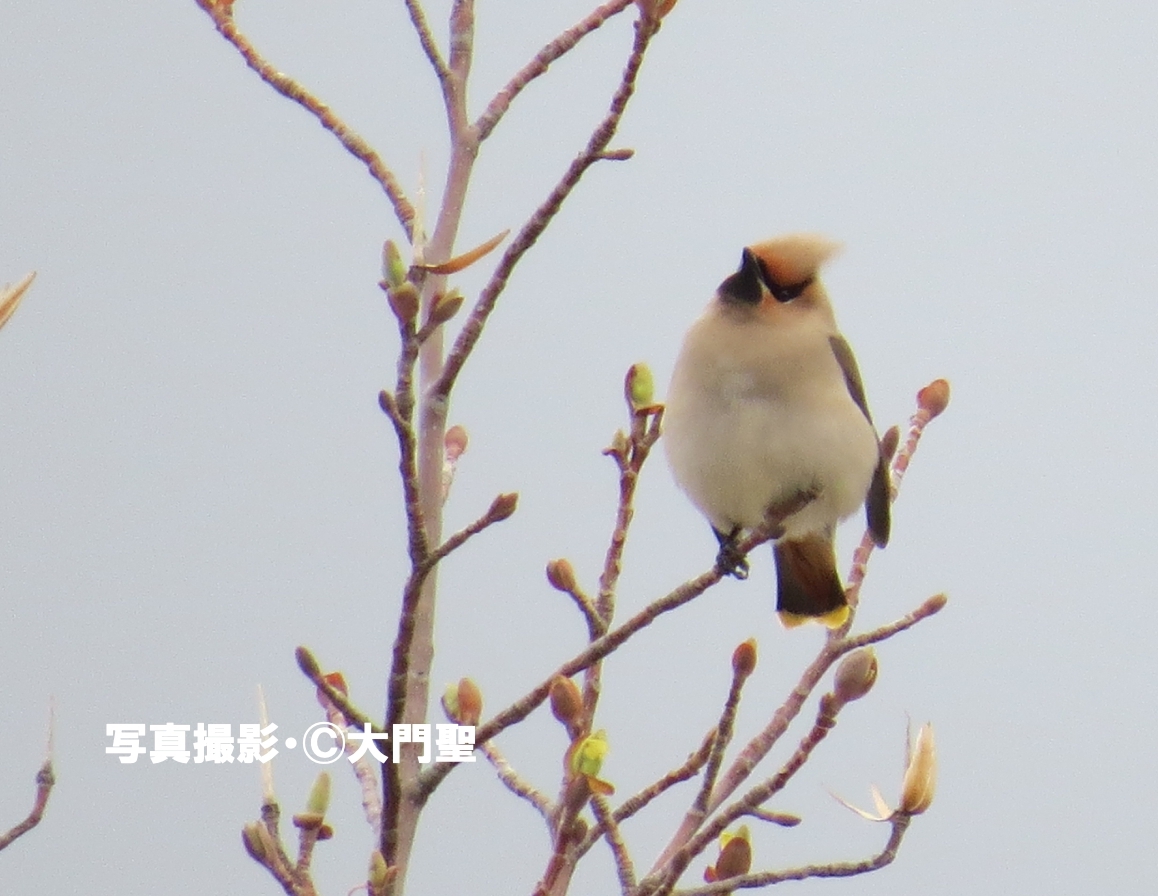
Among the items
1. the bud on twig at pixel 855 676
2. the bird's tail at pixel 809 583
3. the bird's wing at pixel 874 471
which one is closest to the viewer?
the bud on twig at pixel 855 676

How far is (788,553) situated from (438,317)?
2.06 metres

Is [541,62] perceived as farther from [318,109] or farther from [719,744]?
[719,744]

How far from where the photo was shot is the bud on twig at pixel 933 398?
230cm

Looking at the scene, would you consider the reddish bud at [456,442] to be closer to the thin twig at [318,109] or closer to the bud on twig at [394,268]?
the thin twig at [318,109]

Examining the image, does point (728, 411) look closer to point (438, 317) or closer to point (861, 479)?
point (861, 479)

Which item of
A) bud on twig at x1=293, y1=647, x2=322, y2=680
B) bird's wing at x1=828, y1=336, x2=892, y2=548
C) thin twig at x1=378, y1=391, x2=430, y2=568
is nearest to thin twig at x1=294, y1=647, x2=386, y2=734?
bud on twig at x1=293, y1=647, x2=322, y2=680

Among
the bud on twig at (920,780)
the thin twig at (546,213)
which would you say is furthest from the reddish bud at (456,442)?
the bud on twig at (920,780)

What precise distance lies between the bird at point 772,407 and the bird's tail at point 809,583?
0.17 meters

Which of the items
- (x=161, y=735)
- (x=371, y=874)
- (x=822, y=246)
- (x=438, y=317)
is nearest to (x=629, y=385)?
(x=438, y=317)

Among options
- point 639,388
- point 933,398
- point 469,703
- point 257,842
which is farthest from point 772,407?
point 257,842

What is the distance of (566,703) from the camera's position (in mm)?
1520

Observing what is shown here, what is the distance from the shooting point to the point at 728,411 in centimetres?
288

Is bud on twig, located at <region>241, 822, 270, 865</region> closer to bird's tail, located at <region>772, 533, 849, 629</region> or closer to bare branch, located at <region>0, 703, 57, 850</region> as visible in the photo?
bare branch, located at <region>0, 703, 57, 850</region>

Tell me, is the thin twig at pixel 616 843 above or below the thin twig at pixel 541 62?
below
